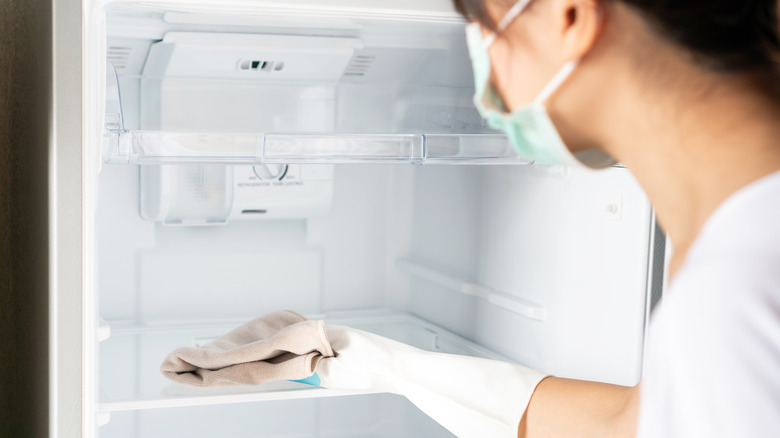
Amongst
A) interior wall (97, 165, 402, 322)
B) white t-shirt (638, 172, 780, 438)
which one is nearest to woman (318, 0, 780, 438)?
white t-shirt (638, 172, 780, 438)

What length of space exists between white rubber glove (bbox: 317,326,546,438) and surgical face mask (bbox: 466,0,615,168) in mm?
434

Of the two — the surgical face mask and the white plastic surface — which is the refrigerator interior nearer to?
the white plastic surface

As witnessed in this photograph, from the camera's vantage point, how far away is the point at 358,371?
117cm

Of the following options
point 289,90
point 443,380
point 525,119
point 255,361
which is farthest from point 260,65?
point 525,119

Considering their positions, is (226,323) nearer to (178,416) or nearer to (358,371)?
(178,416)

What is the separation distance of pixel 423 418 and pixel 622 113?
1179 mm

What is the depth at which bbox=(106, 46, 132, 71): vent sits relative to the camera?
1260 millimetres

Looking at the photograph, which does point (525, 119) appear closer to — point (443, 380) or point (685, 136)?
point (685, 136)

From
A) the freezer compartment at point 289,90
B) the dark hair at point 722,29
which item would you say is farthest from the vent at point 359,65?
the dark hair at point 722,29

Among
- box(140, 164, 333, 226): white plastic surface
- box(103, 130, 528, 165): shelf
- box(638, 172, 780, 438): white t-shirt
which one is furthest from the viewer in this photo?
box(140, 164, 333, 226): white plastic surface

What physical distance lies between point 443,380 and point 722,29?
0.71 meters

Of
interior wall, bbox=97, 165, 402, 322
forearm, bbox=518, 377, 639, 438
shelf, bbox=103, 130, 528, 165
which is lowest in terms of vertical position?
forearm, bbox=518, 377, 639, 438

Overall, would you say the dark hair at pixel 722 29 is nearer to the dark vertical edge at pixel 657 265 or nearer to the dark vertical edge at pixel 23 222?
the dark vertical edge at pixel 657 265

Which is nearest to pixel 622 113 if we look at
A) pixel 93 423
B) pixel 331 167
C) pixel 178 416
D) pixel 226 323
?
pixel 93 423
